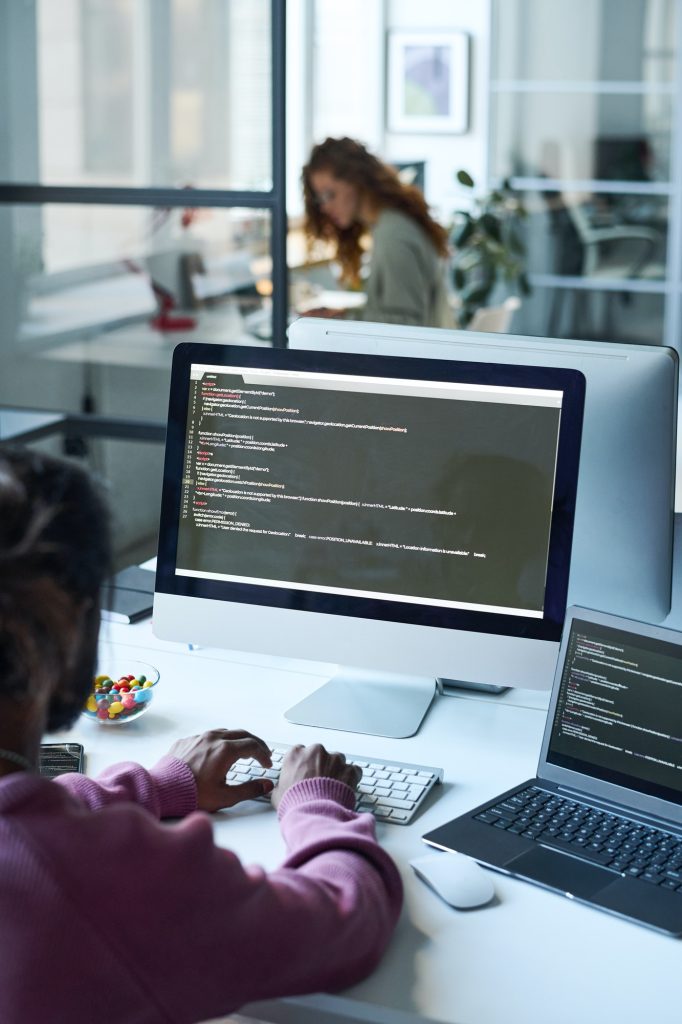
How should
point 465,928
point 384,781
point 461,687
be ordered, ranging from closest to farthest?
point 465,928 → point 384,781 → point 461,687

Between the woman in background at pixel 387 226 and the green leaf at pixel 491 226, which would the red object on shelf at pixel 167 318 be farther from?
the green leaf at pixel 491 226

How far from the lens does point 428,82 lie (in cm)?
552

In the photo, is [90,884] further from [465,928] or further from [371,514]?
[371,514]

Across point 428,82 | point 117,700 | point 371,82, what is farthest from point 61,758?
point 371,82

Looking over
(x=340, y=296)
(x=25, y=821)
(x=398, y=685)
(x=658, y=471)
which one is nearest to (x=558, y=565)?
(x=658, y=471)

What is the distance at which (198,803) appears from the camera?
1.16m

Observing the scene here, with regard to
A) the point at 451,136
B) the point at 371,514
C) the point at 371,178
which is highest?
the point at 451,136

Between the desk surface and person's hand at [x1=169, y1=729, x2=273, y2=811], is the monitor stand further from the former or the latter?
person's hand at [x1=169, y1=729, x2=273, y2=811]

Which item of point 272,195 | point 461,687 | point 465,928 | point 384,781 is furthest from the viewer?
point 272,195

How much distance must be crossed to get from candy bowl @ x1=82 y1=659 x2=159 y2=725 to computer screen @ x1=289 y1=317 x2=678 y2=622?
1.51 feet

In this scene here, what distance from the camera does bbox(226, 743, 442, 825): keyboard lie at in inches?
45.7

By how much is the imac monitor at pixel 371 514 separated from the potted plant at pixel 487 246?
3488 millimetres

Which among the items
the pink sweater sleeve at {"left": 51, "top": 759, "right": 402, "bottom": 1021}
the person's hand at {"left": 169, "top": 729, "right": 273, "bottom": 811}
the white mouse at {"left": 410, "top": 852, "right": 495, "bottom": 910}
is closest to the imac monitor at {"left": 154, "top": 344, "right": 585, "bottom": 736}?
the person's hand at {"left": 169, "top": 729, "right": 273, "bottom": 811}

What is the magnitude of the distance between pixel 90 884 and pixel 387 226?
107 inches
